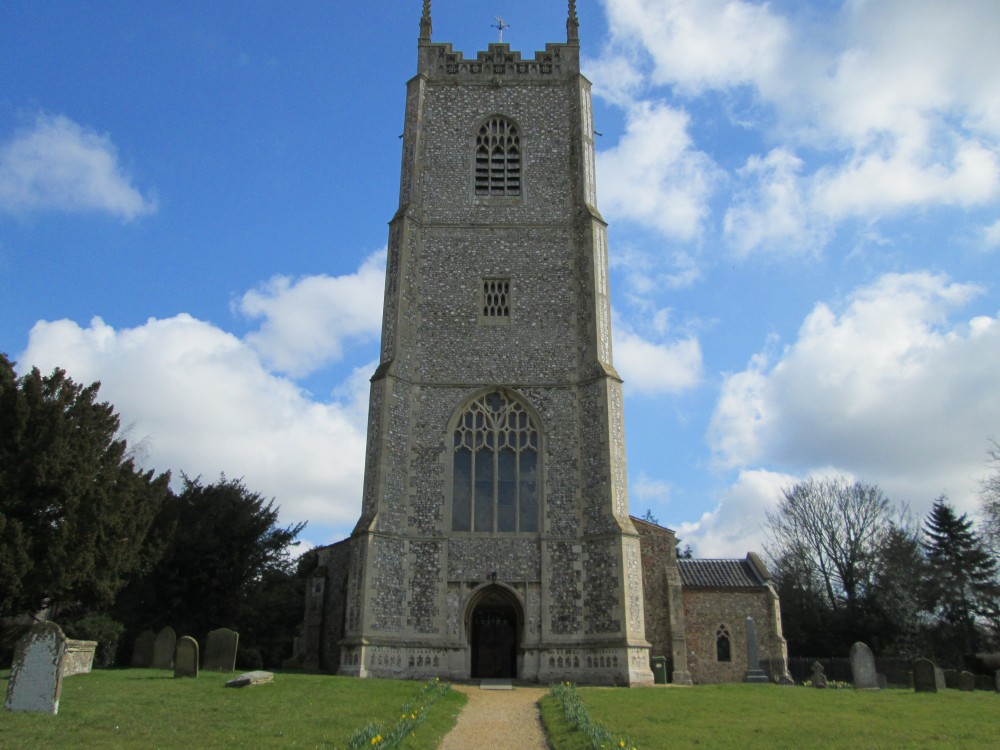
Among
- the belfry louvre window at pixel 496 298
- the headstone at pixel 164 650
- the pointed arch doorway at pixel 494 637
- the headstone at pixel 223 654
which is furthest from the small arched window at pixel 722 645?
the headstone at pixel 164 650

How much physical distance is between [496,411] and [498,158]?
29.3 ft

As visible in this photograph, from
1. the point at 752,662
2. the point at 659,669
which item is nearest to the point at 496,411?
the point at 659,669

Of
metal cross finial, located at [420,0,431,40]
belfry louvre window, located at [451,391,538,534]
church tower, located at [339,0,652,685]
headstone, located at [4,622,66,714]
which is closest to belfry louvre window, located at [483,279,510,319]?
church tower, located at [339,0,652,685]

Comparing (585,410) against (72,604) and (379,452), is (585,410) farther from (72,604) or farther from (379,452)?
(72,604)

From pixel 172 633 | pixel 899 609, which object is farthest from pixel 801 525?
pixel 172 633

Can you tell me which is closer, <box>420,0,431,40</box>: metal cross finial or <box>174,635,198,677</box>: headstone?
<box>174,635,198,677</box>: headstone

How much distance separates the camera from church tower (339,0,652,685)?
1969 centimetres

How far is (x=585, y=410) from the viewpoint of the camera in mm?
21891

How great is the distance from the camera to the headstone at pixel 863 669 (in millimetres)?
18188

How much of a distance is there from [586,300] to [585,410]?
11.4ft

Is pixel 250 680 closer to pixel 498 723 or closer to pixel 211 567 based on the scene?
pixel 498 723

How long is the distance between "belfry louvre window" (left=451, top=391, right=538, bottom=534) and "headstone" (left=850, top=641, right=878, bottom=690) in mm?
8353

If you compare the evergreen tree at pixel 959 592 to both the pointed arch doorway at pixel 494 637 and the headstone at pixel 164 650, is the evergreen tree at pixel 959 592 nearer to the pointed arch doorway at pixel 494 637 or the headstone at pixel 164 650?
the pointed arch doorway at pixel 494 637

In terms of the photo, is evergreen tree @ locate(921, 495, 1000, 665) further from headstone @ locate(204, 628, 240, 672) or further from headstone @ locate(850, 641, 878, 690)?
headstone @ locate(204, 628, 240, 672)
